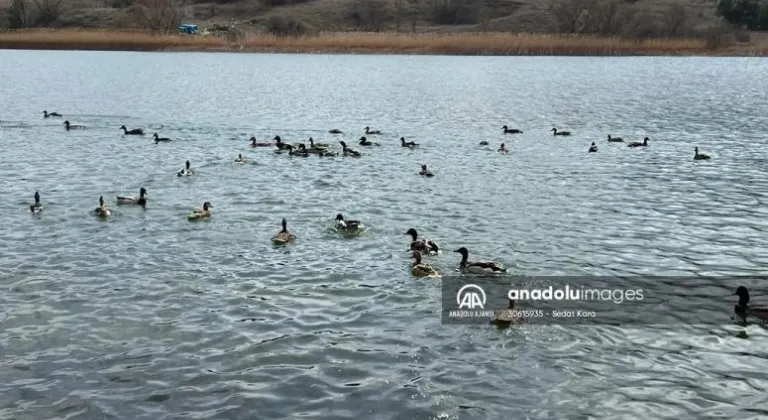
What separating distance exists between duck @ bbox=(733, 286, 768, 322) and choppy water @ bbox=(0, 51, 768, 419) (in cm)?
67

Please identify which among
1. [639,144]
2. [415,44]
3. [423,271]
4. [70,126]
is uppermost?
[415,44]

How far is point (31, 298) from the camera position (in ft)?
50.0

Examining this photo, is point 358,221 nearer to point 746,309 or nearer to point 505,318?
point 505,318

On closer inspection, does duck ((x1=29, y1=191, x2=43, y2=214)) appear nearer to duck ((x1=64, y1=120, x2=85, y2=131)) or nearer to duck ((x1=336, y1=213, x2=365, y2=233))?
duck ((x1=336, y1=213, x2=365, y2=233))

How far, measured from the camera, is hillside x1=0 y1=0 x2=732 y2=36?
11444 cm

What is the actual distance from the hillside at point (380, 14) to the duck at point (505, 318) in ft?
326

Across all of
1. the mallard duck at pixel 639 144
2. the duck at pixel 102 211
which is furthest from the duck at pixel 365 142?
the duck at pixel 102 211

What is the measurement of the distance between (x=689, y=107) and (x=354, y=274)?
43956mm

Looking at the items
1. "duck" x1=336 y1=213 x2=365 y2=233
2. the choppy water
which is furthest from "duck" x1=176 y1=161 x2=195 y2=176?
"duck" x1=336 y1=213 x2=365 y2=233

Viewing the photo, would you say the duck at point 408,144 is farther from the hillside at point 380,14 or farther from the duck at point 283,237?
the hillside at point 380,14

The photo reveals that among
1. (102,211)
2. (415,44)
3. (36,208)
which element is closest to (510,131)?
(102,211)

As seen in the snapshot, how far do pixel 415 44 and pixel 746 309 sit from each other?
75.7m

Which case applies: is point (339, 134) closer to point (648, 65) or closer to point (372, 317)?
point (372, 317)

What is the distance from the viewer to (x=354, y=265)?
1761 cm
